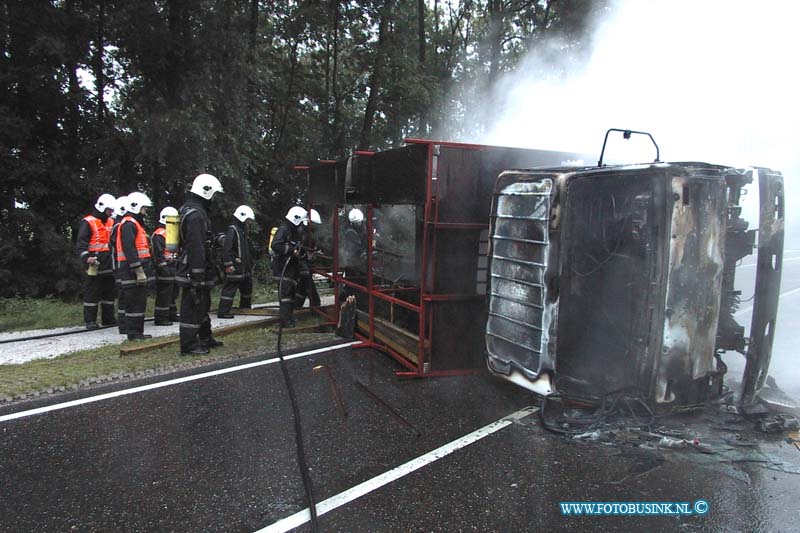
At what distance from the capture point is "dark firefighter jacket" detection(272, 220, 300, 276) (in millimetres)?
7283

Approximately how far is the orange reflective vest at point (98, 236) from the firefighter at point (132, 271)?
2.03 ft

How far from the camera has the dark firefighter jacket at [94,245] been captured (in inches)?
270

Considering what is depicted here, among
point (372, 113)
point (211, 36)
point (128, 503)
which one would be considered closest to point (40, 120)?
point (211, 36)

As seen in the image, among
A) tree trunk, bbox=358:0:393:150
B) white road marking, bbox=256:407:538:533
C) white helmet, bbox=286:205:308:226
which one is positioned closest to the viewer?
white road marking, bbox=256:407:538:533

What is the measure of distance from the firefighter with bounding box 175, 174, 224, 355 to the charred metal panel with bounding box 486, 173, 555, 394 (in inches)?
128

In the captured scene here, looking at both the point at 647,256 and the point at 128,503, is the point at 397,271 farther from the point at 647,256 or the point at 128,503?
the point at 128,503

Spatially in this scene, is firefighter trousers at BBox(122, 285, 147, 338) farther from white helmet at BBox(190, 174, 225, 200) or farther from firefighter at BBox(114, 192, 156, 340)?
white helmet at BBox(190, 174, 225, 200)

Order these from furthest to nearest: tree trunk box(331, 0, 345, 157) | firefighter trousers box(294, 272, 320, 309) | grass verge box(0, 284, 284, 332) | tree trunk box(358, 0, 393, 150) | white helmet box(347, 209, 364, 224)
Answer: tree trunk box(331, 0, 345, 157) → tree trunk box(358, 0, 393, 150) → white helmet box(347, 209, 364, 224) → firefighter trousers box(294, 272, 320, 309) → grass verge box(0, 284, 284, 332)

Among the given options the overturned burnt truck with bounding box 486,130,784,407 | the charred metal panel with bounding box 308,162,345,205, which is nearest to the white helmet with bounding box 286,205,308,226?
the charred metal panel with bounding box 308,162,345,205

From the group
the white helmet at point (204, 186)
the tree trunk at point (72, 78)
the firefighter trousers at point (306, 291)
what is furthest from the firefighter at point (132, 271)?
the tree trunk at point (72, 78)

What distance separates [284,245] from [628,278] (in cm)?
487

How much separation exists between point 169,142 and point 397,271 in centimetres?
578

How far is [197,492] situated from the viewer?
2902mm

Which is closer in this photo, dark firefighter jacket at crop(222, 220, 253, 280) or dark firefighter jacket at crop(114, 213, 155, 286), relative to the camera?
dark firefighter jacket at crop(114, 213, 155, 286)
